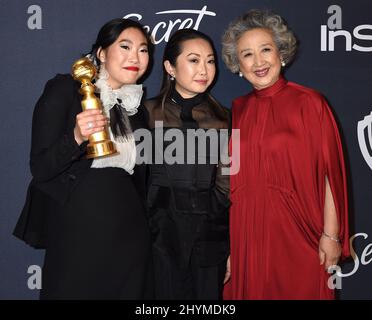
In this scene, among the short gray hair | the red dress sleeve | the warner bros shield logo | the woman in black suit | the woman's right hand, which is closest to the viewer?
the woman's right hand

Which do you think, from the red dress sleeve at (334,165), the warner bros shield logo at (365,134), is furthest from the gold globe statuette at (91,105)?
the warner bros shield logo at (365,134)

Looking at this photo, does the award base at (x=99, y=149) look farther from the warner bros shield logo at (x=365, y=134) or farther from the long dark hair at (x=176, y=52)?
the warner bros shield logo at (x=365, y=134)

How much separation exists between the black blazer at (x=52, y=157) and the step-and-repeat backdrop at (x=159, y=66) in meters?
0.54

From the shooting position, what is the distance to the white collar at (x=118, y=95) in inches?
66.4

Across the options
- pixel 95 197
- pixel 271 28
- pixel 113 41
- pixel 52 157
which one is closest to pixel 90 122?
pixel 52 157

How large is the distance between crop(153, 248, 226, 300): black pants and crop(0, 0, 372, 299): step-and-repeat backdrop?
756mm

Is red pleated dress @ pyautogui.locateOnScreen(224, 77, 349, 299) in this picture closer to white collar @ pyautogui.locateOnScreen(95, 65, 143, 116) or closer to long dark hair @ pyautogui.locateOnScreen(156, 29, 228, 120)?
long dark hair @ pyautogui.locateOnScreen(156, 29, 228, 120)

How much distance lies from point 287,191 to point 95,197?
Answer: 29.9 inches

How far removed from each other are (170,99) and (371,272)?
148 cm

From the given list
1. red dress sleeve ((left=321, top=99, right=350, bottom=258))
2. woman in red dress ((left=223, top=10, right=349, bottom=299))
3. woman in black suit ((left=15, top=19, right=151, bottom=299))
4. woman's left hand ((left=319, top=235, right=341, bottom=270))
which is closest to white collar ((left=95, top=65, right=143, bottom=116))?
woman in black suit ((left=15, top=19, right=151, bottom=299))

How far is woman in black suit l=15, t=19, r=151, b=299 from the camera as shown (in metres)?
1.59

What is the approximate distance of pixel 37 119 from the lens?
1.58m
